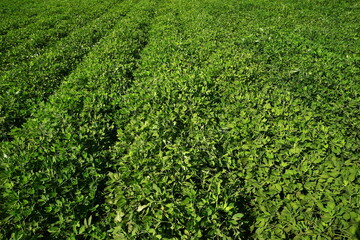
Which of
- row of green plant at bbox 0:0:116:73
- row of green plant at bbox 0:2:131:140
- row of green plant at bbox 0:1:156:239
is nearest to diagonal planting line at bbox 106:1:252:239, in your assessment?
row of green plant at bbox 0:1:156:239

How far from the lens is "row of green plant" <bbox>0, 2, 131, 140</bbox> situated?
443cm

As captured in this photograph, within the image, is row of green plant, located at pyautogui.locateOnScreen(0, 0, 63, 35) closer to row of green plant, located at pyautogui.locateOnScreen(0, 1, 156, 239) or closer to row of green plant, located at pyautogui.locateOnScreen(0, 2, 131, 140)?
row of green plant, located at pyautogui.locateOnScreen(0, 2, 131, 140)

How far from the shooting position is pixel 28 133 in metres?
3.19

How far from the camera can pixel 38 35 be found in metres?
10.3

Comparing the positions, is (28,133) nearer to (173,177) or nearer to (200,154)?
(173,177)

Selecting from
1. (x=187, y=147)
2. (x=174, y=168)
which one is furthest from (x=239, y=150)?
(x=174, y=168)

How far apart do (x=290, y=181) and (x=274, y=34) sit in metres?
7.97

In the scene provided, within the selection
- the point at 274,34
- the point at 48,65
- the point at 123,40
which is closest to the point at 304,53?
the point at 274,34

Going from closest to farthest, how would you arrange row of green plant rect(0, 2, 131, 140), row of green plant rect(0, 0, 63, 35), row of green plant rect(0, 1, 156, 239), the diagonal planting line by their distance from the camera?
the diagonal planting line, row of green plant rect(0, 1, 156, 239), row of green plant rect(0, 2, 131, 140), row of green plant rect(0, 0, 63, 35)

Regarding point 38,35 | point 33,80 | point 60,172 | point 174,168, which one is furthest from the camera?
point 38,35

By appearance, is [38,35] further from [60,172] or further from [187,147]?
[187,147]

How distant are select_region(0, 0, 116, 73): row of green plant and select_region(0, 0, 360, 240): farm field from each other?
3.19 feet

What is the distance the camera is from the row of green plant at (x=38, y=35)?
7940mm

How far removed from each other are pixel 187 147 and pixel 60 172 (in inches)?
69.8
